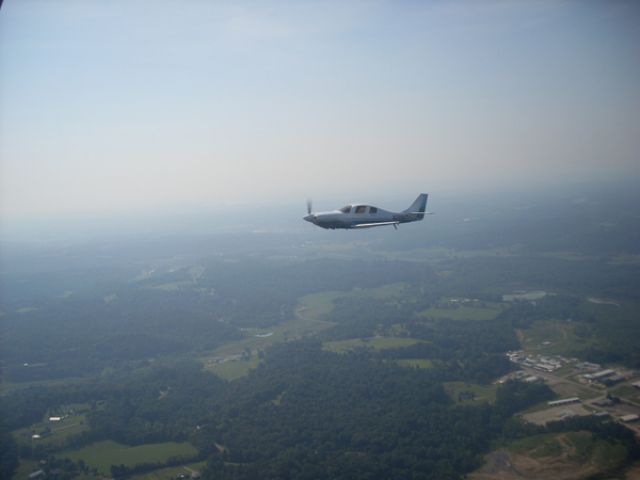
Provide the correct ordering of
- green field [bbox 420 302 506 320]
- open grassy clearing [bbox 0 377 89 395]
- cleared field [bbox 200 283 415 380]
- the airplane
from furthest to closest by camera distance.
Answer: green field [bbox 420 302 506 320] → cleared field [bbox 200 283 415 380] → open grassy clearing [bbox 0 377 89 395] → the airplane

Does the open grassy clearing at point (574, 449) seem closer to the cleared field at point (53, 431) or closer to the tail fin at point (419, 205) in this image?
the tail fin at point (419, 205)

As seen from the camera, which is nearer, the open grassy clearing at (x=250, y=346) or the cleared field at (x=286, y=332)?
the open grassy clearing at (x=250, y=346)

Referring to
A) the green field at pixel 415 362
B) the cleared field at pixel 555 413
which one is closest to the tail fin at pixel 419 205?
the cleared field at pixel 555 413

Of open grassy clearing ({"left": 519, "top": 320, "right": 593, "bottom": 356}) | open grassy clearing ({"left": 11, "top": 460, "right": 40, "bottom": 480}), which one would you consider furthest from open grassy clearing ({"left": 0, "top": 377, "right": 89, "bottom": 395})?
open grassy clearing ({"left": 519, "top": 320, "right": 593, "bottom": 356})

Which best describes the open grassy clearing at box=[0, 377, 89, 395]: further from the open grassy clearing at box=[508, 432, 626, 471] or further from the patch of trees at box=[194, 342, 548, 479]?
→ the open grassy clearing at box=[508, 432, 626, 471]

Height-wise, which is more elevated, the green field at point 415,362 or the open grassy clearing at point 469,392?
the green field at point 415,362

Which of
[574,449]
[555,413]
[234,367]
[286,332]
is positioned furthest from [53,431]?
[555,413]

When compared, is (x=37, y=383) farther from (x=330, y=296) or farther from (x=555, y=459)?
(x=555, y=459)
